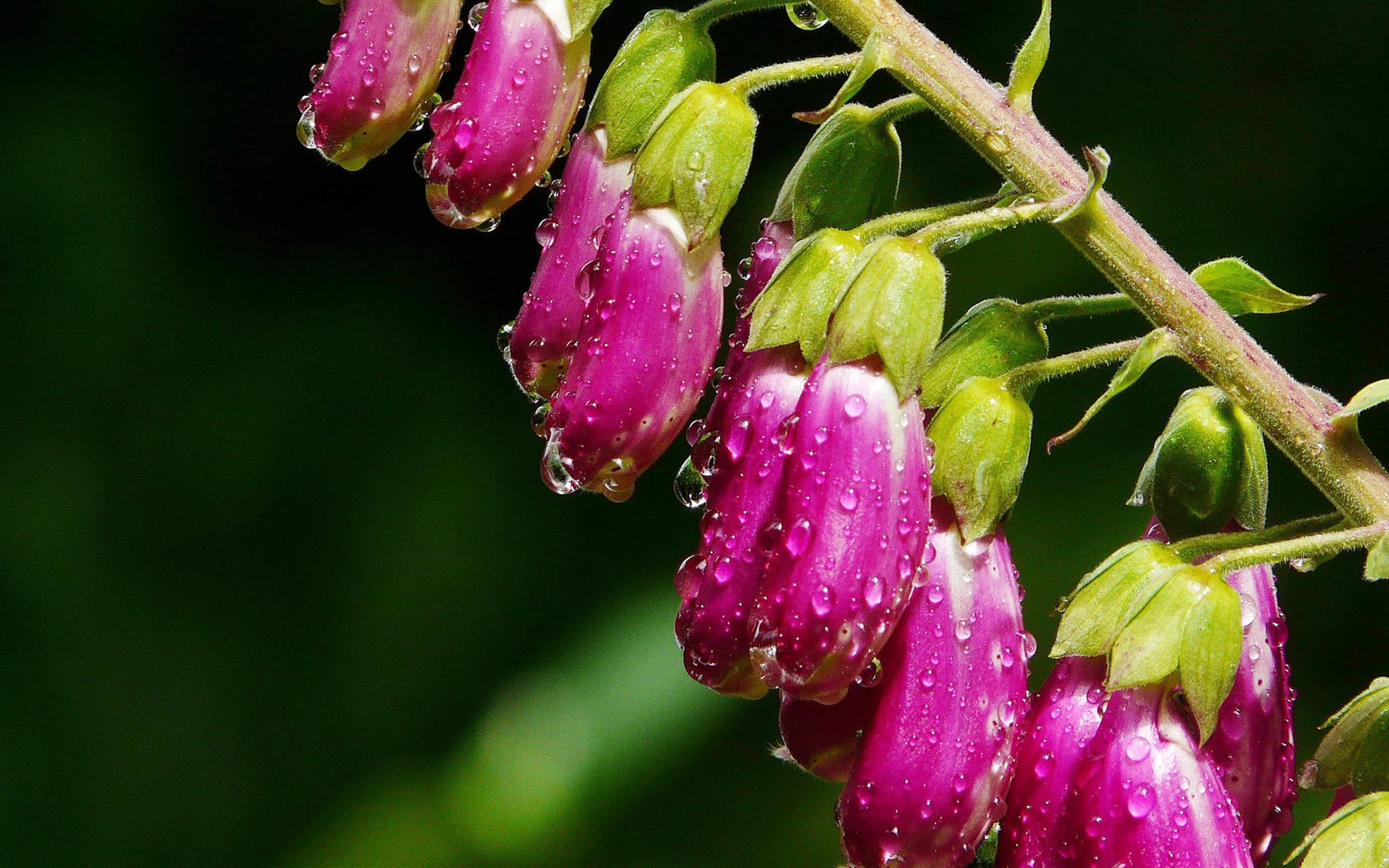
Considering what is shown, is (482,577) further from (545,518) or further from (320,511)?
(320,511)

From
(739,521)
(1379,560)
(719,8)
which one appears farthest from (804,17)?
(1379,560)

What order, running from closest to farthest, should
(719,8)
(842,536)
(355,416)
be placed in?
1. (842,536)
2. (719,8)
3. (355,416)

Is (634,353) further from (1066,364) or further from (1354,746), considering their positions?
(1354,746)

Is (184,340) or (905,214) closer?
(905,214)

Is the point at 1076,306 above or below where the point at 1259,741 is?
above

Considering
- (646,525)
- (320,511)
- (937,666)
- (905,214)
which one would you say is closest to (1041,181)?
(905,214)

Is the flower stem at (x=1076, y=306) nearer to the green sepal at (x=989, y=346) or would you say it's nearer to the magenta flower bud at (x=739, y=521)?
the green sepal at (x=989, y=346)
